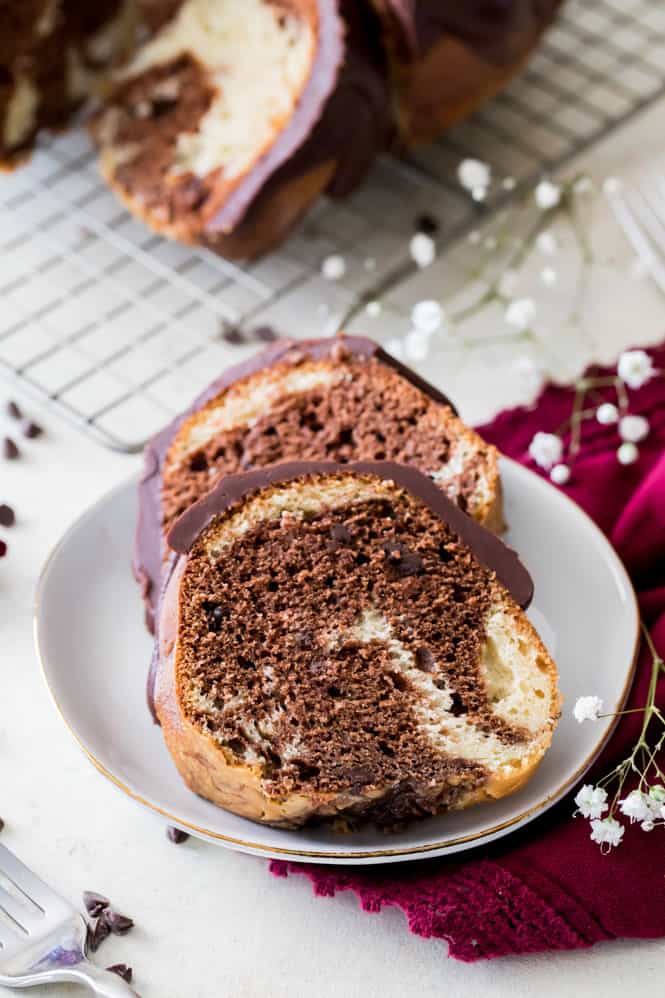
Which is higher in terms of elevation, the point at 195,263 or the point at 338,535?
the point at 338,535

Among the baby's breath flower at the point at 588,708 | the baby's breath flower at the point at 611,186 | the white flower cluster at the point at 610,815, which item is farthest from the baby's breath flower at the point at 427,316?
the white flower cluster at the point at 610,815

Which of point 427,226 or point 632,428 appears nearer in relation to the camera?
point 632,428

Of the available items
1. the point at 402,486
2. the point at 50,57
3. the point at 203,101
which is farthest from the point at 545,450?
the point at 50,57

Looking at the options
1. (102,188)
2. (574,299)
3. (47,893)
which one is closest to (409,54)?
(574,299)

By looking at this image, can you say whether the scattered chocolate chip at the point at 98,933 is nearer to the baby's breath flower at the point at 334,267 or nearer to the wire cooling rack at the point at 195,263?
the wire cooling rack at the point at 195,263

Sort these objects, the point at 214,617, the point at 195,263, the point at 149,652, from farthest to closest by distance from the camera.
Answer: the point at 195,263
the point at 149,652
the point at 214,617

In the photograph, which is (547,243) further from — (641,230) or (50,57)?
(50,57)
